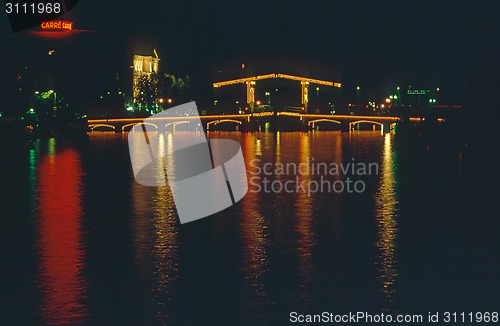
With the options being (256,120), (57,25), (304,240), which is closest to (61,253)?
(304,240)

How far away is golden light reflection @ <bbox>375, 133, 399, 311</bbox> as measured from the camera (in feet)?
41.0

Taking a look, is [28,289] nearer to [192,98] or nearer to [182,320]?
[182,320]

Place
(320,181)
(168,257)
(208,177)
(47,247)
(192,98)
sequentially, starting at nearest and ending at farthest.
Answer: (168,257), (47,247), (320,181), (208,177), (192,98)

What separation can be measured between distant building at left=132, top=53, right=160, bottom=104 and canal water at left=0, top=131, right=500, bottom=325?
95.6 meters

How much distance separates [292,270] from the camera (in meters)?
13.4

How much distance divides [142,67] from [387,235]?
119 metres

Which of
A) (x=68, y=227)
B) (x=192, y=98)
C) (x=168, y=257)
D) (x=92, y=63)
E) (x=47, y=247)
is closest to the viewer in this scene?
(x=168, y=257)

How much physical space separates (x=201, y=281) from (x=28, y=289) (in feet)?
8.75

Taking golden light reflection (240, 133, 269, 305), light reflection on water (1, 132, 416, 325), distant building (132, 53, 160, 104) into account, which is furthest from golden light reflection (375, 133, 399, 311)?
distant building (132, 53, 160, 104)

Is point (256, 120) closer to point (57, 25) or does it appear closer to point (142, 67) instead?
point (142, 67)

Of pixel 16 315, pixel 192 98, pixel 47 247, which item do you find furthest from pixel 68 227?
pixel 192 98

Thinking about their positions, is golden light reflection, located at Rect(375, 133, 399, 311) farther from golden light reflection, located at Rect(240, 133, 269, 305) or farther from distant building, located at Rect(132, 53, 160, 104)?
distant building, located at Rect(132, 53, 160, 104)

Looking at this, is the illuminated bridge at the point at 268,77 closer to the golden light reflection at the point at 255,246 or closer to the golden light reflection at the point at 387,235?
the golden light reflection at the point at 387,235

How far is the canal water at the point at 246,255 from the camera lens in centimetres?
1117
